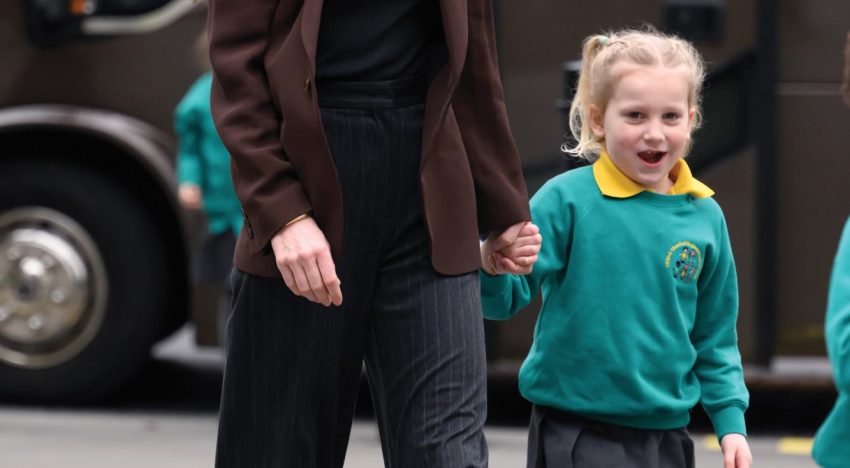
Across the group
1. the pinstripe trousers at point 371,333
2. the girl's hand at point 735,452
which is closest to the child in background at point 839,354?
the girl's hand at point 735,452

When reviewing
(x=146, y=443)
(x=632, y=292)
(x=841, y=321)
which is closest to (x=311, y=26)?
(x=632, y=292)

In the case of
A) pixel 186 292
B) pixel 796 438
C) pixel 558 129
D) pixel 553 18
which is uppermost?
pixel 553 18

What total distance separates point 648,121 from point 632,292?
31 cm

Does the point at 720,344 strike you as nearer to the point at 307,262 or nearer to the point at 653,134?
the point at 653,134

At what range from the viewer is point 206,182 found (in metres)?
6.10

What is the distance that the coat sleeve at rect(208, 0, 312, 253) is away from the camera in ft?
8.30

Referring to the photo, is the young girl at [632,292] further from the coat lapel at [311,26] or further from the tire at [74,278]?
the tire at [74,278]

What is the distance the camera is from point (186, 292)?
662cm

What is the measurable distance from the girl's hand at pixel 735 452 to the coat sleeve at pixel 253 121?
96 cm

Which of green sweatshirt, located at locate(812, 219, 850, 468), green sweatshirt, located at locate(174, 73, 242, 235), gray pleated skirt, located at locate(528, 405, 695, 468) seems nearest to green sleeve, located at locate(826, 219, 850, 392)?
green sweatshirt, located at locate(812, 219, 850, 468)

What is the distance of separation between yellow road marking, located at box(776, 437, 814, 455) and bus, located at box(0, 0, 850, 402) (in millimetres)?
218

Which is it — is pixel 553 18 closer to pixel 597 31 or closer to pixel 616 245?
pixel 597 31

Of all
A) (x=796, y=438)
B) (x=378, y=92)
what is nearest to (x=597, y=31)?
(x=796, y=438)

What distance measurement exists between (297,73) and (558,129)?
3484mm
